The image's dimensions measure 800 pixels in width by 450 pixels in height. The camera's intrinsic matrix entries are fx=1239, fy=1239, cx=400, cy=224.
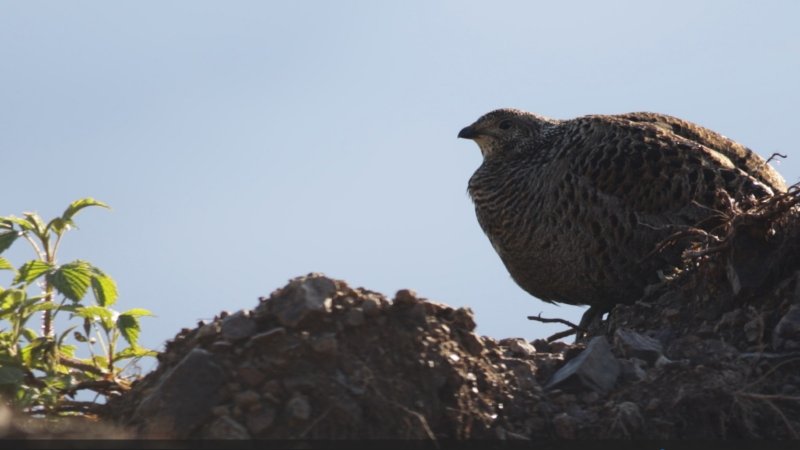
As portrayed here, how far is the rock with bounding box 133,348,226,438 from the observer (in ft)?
17.3

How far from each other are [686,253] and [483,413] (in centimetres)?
237


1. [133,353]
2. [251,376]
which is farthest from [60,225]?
[251,376]

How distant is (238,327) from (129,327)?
103cm

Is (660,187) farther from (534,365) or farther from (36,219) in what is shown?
(36,219)

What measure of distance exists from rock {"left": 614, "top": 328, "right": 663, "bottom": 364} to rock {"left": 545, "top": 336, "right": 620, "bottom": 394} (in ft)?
0.88

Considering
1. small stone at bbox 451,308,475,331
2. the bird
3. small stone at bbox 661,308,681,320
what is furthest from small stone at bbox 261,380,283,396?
the bird

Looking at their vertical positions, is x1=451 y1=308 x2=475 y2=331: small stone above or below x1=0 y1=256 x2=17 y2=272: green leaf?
below

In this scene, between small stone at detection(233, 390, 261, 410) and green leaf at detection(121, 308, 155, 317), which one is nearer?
small stone at detection(233, 390, 261, 410)

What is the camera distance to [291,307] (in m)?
5.58

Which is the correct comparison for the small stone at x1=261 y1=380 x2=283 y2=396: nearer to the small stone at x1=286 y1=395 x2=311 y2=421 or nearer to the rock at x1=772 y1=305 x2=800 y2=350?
the small stone at x1=286 y1=395 x2=311 y2=421

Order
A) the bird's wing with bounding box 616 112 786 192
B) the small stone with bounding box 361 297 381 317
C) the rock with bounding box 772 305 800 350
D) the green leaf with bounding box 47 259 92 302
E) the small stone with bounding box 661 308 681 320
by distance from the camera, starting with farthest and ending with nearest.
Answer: the bird's wing with bounding box 616 112 786 192
the small stone with bounding box 661 308 681 320
the rock with bounding box 772 305 800 350
the green leaf with bounding box 47 259 92 302
the small stone with bounding box 361 297 381 317

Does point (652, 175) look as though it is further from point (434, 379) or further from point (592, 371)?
point (434, 379)

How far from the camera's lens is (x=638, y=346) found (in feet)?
22.1

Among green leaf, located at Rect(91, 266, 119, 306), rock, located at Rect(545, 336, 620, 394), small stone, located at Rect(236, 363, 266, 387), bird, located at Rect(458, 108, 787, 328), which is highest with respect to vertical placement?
bird, located at Rect(458, 108, 787, 328)
